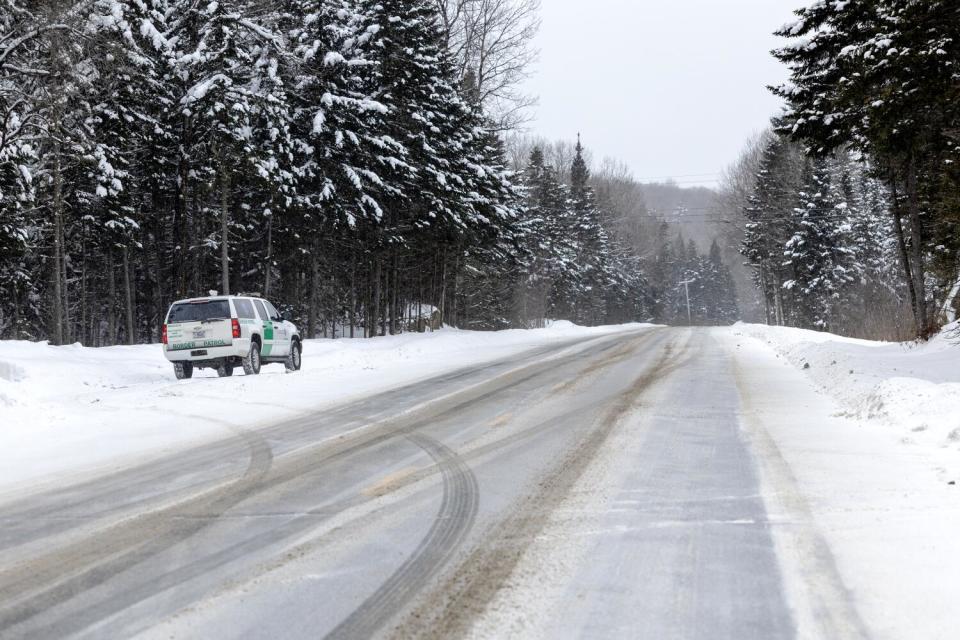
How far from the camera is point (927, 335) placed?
1537cm

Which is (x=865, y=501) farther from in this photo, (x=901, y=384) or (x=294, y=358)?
(x=294, y=358)

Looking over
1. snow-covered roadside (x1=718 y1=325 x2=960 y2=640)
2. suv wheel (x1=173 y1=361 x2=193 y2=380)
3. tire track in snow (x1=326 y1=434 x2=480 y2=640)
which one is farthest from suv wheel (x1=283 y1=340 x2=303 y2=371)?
tire track in snow (x1=326 y1=434 x2=480 y2=640)

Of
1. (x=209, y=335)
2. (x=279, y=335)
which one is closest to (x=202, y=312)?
(x=209, y=335)

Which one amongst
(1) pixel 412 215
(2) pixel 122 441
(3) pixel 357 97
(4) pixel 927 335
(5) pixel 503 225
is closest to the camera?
(2) pixel 122 441

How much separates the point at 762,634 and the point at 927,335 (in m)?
15.3

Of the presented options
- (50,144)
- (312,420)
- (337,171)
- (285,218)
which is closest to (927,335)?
(312,420)

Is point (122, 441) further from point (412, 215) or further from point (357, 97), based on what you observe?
point (412, 215)

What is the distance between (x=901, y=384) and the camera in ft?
28.8

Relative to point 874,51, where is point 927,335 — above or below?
below

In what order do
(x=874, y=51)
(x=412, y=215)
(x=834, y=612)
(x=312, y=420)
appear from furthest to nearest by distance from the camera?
1. (x=412, y=215)
2. (x=874, y=51)
3. (x=312, y=420)
4. (x=834, y=612)

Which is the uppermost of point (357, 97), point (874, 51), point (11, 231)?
point (357, 97)

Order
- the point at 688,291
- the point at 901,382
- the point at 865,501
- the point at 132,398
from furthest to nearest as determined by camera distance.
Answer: the point at 688,291 → the point at 132,398 → the point at 901,382 → the point at 865,501

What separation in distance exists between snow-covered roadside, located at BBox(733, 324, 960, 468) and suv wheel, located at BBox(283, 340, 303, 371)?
1191 cm

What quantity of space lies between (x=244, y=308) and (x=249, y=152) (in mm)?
10077
